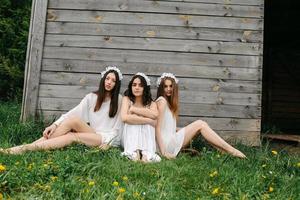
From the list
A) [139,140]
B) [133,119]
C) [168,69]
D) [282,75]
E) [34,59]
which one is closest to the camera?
[139,140]

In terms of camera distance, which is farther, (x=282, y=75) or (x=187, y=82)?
(x=282, y=75)

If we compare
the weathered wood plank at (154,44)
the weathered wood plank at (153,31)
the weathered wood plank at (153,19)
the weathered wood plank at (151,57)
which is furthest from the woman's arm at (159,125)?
the weathered wood plank at (153,19)

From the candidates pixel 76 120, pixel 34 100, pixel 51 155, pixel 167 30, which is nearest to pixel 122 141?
pixel 76 120

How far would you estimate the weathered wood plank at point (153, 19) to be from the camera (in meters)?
5.59

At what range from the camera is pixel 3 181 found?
118 inches

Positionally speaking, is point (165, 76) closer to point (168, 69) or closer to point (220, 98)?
point (168, 69)

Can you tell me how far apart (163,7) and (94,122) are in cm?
203

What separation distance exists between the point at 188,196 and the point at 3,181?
4.76 feet

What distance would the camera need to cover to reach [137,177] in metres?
3.42

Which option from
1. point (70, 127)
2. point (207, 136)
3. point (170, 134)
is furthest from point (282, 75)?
point (70, 127)

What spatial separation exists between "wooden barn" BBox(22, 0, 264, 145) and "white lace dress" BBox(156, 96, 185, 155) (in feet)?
2.20

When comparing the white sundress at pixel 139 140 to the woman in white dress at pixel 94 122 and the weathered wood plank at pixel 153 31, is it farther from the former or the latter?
the weathered wood plank at pixel 153 31

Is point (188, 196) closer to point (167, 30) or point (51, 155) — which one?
point (51, 155)

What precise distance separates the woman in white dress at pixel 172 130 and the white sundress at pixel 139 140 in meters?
0.16
